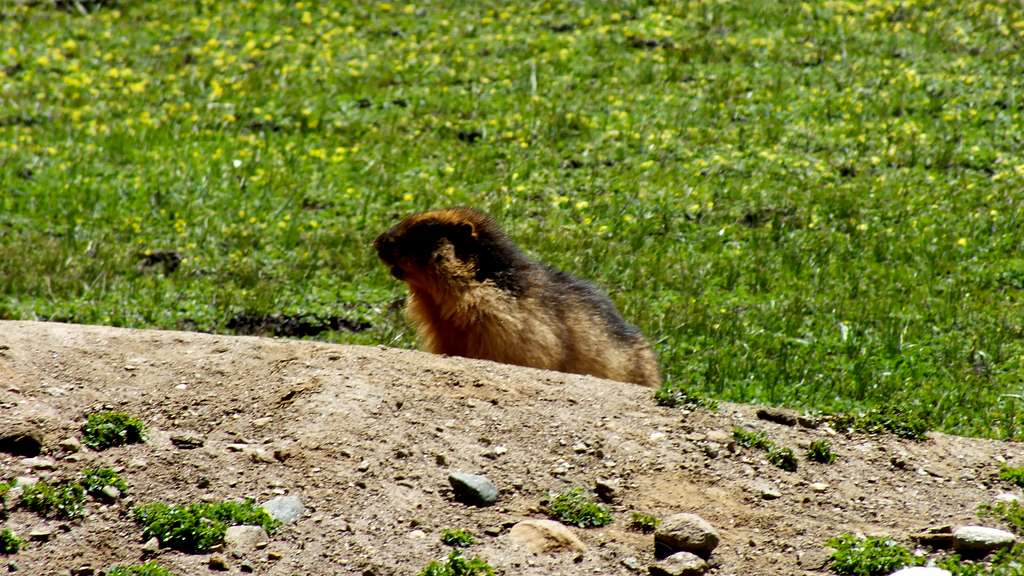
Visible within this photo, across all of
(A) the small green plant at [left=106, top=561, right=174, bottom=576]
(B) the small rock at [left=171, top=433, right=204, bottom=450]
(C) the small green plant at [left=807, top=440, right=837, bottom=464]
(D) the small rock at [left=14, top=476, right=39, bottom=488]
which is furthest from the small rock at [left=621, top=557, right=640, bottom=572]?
(D) the small rock at [left=14, top=476, right=39, bottom=488]

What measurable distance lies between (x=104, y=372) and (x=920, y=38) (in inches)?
476

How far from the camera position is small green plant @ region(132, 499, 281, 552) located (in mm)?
5367

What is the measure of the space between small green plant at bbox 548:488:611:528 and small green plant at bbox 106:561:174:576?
1591 mm

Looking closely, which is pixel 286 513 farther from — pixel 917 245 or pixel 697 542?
pixel 917 245

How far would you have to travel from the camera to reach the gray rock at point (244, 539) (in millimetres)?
5363

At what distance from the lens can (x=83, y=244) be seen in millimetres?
11914

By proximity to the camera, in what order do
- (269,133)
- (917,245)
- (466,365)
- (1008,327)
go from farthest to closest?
(269,133), (917,245), (1008,327), (466,365)

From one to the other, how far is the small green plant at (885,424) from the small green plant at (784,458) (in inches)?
23.5

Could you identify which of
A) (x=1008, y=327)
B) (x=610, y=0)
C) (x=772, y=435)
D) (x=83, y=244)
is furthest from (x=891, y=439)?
(x=610, y=0)

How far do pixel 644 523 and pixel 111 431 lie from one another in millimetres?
2355

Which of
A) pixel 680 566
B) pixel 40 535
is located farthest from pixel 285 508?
pixel 680 566

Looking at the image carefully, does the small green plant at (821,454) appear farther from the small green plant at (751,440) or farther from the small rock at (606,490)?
the small rock at (606,490)

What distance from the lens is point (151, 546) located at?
538 cm

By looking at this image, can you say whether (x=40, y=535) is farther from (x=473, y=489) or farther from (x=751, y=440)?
(x=751, y=440)
